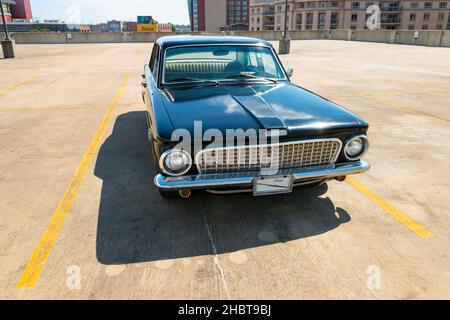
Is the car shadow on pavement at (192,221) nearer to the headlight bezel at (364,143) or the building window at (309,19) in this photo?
the headlight bezel at (364,143)

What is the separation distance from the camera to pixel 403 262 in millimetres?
2684

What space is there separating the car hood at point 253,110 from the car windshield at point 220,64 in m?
0.30

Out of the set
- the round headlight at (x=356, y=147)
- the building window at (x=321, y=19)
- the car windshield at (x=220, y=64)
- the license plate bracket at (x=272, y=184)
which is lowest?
the license plate bracket at (x=272, y=184)

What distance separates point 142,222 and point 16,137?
3.90 m

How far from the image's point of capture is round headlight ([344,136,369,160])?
3168mm

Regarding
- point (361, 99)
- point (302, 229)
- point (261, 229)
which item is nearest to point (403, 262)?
point (302, 229)

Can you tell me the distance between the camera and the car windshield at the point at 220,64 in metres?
4.05

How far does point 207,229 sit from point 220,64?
7.97 feet

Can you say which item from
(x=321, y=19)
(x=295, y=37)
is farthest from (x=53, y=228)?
(x=321, y=19)

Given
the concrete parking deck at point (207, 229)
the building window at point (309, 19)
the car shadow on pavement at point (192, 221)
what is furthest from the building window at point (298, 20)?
the car shadow on pavement at point (192, 221)

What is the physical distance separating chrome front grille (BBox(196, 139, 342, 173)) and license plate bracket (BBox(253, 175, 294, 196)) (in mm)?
123

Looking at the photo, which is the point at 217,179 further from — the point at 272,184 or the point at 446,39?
the point at 446,39
